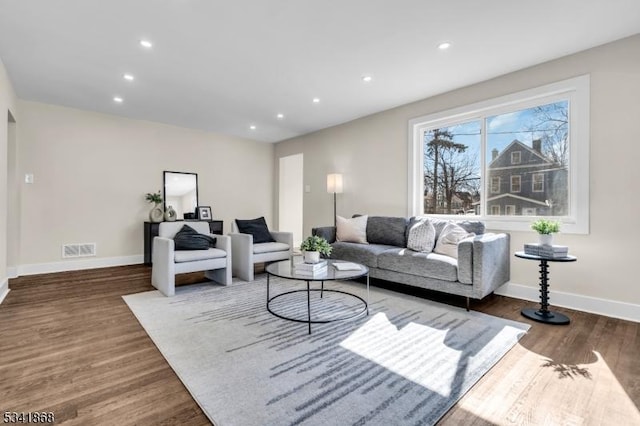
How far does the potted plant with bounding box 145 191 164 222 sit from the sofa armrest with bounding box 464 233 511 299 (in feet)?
16.1

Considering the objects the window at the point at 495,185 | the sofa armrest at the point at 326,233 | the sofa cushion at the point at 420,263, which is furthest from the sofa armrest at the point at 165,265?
the window at the point at 495,185

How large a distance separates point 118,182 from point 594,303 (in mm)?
6476

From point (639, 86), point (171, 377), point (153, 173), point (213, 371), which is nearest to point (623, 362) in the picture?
point (639, 86)

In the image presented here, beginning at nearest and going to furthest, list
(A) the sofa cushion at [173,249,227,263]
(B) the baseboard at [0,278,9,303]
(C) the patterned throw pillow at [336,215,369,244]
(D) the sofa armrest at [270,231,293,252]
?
1. (B) the baseboard at [0,278,9,303]
2. (A) the sofa cushion at [173,249,227,263]
3. (C) the patterned throw pillow at [336,215,369,244]
4. (D) the sofa armrest at [270,231,293,252]

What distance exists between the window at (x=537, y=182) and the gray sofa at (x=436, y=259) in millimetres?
609

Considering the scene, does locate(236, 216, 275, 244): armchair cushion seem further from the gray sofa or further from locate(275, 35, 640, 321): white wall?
locate(275, 35, 640, 321): white wall

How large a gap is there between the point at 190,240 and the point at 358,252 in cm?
209

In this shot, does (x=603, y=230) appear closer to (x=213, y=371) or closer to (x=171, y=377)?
(x=213, y=371)

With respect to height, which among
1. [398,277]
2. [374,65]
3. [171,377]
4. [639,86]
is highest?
[374,65]

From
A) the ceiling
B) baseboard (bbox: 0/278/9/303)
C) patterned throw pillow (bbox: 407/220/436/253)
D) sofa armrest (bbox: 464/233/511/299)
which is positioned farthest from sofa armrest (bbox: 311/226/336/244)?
baseboard (bbox: 0/278/9/303)

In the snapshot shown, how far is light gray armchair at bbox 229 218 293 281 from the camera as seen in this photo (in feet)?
13.1

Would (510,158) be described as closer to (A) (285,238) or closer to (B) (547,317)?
(B) (547,317)

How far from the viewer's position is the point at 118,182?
5039 mm

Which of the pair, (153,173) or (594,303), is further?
(153,173)
